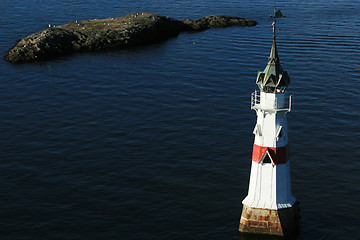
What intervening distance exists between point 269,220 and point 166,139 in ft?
79.1

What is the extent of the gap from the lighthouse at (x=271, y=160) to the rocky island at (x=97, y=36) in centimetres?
6732

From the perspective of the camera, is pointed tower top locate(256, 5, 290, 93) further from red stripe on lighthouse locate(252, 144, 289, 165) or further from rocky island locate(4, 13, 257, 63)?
rocky island locate(4, 13, 257, 63)

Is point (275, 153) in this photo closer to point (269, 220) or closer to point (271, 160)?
point (271, 160)

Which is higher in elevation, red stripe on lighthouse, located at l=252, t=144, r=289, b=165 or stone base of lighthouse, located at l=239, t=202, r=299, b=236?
red stripe on lighthouse, located at l=252, t=144, r=289, b=165

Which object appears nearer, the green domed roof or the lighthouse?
the green domed roof

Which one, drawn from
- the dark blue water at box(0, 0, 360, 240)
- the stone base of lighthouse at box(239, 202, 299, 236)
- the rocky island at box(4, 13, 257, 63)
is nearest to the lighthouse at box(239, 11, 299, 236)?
the stone base of lighthouse at box(239, 202, 299, 236)

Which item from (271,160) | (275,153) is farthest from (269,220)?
(275,153)

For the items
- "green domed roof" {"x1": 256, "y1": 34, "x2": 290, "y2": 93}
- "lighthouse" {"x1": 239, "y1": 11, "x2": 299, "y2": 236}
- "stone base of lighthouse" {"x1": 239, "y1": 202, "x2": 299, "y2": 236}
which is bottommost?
"stone base of lighthouse" {"x1": 239, "y1": 202, "x2": 299, "y2": 236}

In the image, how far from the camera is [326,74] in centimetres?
8725

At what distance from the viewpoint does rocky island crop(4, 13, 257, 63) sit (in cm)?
9819

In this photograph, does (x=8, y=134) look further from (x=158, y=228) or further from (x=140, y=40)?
(x=140, y=40)

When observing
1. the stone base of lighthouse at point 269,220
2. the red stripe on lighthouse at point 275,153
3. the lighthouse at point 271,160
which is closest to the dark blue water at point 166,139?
the stone base of lighthouse at point 269,220

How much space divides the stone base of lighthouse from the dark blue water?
6.79 ft

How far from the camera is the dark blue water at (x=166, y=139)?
44719mm
